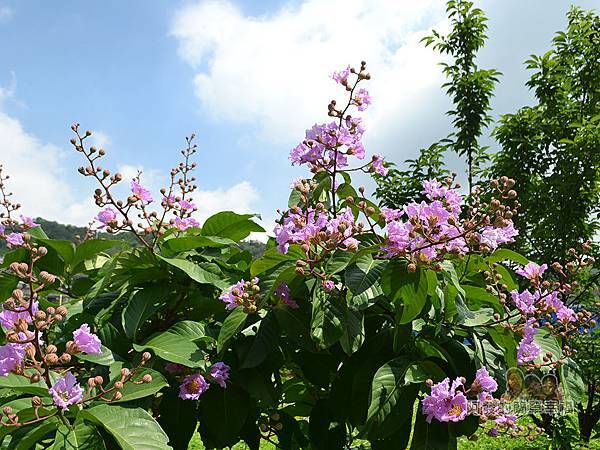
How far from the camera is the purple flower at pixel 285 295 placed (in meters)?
1.34

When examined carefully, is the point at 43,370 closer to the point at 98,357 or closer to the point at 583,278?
the point at 98,357

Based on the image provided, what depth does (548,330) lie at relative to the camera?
5.14 feet

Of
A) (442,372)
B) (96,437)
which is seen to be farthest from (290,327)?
(96,437)

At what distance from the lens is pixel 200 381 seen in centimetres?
130

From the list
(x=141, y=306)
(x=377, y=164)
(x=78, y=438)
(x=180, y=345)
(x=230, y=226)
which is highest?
(x=377, y=164)

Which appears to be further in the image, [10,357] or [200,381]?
[200,381]

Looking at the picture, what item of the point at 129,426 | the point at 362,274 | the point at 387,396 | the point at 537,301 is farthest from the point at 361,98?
the point at 129,426

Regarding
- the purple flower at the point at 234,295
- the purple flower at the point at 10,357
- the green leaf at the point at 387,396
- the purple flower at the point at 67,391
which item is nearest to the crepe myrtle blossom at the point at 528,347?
the green leaf at the point at 387,396

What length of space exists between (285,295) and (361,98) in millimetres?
636

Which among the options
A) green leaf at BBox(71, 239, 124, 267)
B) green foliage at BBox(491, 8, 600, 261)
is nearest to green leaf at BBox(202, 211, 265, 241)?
green leaf at BBox(71, 239, 124, 267)

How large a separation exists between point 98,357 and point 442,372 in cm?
79

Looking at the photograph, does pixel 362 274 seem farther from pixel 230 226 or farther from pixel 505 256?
pixel 230 226

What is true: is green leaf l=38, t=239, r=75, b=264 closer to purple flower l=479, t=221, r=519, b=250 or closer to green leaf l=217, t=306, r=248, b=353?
green leaf l=217, t=306, r=248, b=353

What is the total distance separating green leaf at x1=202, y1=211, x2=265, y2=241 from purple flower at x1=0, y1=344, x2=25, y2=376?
69 cm
